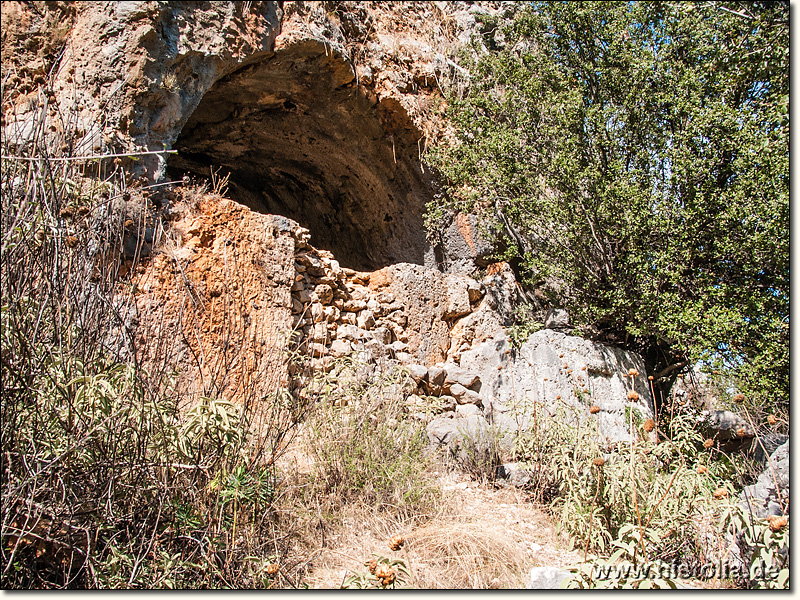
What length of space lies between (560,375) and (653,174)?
Result: 229 centimetres

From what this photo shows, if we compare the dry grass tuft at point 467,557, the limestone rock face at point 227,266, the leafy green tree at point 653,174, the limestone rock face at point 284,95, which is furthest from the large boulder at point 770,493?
the limestone rock face at point 284,95

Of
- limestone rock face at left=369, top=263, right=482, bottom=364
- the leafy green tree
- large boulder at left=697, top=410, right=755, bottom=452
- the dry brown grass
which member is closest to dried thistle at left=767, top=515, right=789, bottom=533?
the dry brown grass

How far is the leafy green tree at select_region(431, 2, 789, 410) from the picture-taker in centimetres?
552

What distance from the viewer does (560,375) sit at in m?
5.81

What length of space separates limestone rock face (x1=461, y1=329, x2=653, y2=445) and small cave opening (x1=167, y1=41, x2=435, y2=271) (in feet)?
6.52

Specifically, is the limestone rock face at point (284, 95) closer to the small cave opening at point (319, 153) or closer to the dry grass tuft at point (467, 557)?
the small cave opening at point (319, 153)

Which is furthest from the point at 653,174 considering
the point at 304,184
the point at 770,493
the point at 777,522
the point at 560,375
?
the point at 304,184

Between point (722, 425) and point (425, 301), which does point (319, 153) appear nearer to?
point (425, 301)

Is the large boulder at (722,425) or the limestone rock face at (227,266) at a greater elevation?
the limestone rock face at (227,266)

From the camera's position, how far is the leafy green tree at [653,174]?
5.52 m

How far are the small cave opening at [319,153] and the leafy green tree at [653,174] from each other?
35.6 inches

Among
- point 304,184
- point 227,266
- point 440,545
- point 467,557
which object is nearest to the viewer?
point 467,557

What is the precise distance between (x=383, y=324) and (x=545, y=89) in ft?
10.8

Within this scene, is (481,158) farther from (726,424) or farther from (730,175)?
(726,424)
